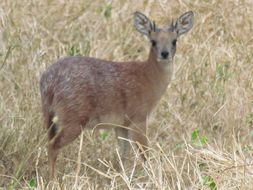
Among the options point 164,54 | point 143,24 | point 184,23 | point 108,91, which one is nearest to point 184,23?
point 184,23

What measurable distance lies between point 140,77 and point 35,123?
1067mm

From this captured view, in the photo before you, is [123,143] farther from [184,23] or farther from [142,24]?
[184,23]

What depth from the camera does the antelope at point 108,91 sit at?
7387 millimetres

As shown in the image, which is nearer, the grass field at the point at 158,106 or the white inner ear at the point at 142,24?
the grass field at the point at 158,106

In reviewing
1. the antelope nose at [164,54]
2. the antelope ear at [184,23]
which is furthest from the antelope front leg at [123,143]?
the antelope ear at [184,23]

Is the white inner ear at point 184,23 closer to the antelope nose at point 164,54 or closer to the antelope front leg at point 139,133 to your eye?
the antelope nose at point 164,54

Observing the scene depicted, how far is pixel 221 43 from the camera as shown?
9758 mm

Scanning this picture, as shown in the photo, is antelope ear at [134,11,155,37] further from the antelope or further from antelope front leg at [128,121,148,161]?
antelope front leg at [128,121,148,161]

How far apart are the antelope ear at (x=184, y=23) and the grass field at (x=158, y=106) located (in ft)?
2.05

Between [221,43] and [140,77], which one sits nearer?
[140,77]

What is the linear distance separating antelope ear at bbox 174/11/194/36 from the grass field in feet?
2.05

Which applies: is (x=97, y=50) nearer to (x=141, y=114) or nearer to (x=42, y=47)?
(x=42, y=47)

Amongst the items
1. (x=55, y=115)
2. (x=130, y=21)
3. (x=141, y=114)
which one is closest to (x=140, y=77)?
(x=141, y=114)

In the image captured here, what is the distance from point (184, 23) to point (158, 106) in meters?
0.77
